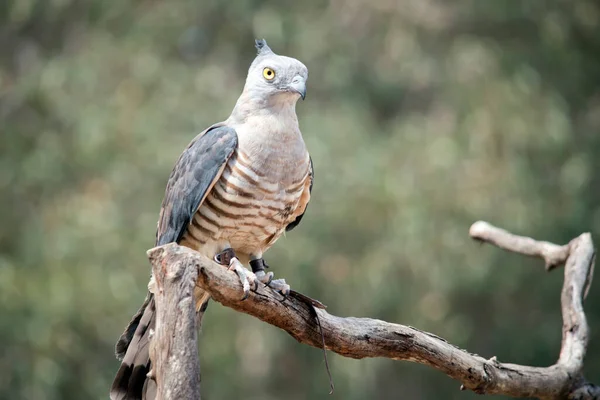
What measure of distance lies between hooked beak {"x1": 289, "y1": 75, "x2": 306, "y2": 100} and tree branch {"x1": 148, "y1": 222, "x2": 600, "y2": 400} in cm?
82

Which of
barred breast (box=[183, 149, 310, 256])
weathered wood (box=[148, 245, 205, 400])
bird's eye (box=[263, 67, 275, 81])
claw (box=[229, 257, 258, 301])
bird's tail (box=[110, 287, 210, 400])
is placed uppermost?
bird's eye (box=[263, 67, 275, 81])

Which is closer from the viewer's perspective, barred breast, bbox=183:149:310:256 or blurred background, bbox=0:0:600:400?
barred breast, bbox=183:149:310:256

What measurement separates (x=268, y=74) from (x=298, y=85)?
0.14 m

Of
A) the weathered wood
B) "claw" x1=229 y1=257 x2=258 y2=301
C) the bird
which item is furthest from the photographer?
the bird

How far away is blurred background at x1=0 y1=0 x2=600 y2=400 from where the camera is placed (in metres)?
6.80

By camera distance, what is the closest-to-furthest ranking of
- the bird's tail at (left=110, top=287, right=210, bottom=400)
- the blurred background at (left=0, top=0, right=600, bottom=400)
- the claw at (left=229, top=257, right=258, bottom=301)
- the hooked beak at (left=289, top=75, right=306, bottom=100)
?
the claw at (left=229, top=257, right=258, bottom=301), the bird's tail at (left=110, top=287, right=210, bottom=400), the hooked beak at (left=289, top=75, right=306, bottom=100), the blurred background at (left=0, top=0, right=600, bottom=400)

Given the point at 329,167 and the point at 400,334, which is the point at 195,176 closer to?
the point at 400,334

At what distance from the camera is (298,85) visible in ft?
10.7

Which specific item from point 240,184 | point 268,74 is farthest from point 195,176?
point 268,74

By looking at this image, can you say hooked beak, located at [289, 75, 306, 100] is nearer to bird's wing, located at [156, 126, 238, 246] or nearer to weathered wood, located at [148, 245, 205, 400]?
bird's wing, located at [156, 126, 238, 246]

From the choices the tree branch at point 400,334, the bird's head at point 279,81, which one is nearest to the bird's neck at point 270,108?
the bird's head at point 279,81

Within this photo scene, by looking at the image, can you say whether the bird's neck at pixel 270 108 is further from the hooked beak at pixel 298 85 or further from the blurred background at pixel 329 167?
the blurred background at pixel 329 167

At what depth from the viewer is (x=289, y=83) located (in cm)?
328

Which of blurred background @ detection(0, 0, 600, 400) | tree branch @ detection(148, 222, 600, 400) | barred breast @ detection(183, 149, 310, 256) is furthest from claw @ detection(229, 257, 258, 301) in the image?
blurred background @ detection(0, 0, 600, 400)
